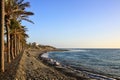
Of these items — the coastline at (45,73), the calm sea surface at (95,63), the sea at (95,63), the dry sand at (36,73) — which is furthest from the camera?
the calm sea surface at (95,63)

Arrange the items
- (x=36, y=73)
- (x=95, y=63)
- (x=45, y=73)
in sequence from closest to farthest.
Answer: (x=36, y=73) < (x=45, y=73) < (x=95, y=63)

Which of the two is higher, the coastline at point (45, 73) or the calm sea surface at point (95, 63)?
the coastline at point (45, 73)

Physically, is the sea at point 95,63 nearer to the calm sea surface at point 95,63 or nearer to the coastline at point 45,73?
the calm sea surface at point 95,63

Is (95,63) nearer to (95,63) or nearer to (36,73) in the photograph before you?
(95,63)

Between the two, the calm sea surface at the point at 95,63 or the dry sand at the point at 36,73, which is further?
the calm sea surface at the point at 95,63

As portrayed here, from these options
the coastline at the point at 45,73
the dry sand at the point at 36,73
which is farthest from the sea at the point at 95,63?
the dry sand at the point at 36,73

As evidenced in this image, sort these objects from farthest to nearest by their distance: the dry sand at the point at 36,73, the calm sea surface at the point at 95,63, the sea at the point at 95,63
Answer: the calm sea surface at the point at 95,63
the sea at the point at 95,63
the dry sand at the point at 36,73

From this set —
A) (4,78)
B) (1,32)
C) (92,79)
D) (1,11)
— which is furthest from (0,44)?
(92,79)

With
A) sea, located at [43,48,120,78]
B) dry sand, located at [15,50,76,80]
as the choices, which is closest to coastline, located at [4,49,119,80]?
dry sand, located at [15,50,76,80]

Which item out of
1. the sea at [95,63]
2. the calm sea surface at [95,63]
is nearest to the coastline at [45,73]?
the sea at [95,63]

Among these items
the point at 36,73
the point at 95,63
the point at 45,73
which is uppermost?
the point at 36,73

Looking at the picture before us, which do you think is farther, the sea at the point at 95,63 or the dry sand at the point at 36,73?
the sea at the point at 95,63

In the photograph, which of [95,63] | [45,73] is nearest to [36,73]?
[45,73]

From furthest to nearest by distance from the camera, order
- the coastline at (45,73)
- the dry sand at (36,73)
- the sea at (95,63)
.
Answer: the sea at (95,63) → the coastline at (45,73) → the dry sand at (36,73)
